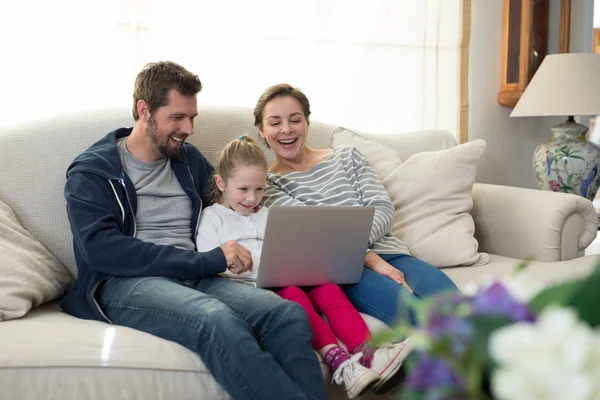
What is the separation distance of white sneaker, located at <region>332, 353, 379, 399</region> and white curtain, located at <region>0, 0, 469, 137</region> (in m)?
1.31

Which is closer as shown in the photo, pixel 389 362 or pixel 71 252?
pixel 389 362

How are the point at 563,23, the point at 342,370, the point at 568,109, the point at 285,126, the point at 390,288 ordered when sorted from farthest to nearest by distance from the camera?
the point at 563,23
the point at 568,109
the point at 285,126
the point at 390,288
the point at 342,370

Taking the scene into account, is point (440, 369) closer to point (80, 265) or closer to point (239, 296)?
point (239, 296)

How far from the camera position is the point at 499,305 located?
24.7 inches

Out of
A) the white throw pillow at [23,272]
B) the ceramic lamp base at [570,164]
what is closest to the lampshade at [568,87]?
the ceramic lamp base at [570,164]

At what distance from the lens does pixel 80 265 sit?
193cm

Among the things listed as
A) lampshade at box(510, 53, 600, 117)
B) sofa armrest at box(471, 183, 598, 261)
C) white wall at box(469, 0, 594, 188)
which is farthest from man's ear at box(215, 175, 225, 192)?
white wall at box(469, 0, 594, 188)

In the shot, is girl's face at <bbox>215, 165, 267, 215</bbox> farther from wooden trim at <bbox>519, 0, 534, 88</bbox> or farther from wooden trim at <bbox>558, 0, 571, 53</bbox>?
wooden trim at <bbox>558, 0, 571, 53</bbox>

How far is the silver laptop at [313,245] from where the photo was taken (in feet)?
5.77

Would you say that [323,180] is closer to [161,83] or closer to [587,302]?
[161,83]

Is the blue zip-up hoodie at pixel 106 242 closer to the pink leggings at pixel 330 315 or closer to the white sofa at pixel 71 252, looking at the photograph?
the white sofa at pixel 71 252

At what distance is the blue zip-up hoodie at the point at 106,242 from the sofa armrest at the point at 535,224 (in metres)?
1.14

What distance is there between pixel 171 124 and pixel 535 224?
4.14 feet

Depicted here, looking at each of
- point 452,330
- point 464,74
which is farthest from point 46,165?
point 464,74
